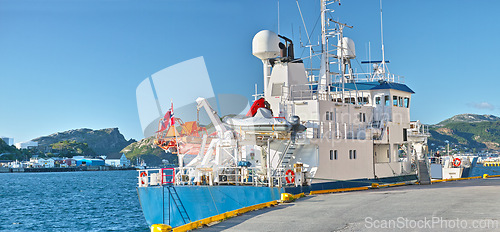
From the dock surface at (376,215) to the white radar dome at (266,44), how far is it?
14170 mm

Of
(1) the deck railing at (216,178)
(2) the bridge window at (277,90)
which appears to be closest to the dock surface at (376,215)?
(1) the deck railing at (216,178)

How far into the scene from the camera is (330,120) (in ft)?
94.9

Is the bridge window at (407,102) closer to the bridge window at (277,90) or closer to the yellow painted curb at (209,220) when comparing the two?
the bridge window at (277,90)

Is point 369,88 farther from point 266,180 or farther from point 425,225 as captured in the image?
point 425,225

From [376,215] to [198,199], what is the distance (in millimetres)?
10703

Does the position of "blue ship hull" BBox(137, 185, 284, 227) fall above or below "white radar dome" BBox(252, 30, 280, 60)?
below

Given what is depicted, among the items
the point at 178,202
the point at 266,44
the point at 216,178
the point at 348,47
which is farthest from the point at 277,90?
the point at 348,47

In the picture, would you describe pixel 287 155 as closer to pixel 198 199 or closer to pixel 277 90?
pixel 198 199

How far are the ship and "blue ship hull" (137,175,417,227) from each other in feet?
0.16

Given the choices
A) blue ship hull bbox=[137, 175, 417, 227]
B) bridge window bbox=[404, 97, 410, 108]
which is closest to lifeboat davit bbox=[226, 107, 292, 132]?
blue ship hull bbox=[137, 175, 417, 227]

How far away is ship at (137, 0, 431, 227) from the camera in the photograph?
2394cm

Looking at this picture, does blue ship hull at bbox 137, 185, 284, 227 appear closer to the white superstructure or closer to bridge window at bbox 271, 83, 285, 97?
the white superstructure

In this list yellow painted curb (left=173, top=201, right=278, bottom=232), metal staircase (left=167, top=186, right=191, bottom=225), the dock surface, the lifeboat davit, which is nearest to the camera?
the dock surface

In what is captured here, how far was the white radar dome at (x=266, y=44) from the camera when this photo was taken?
32.0m
